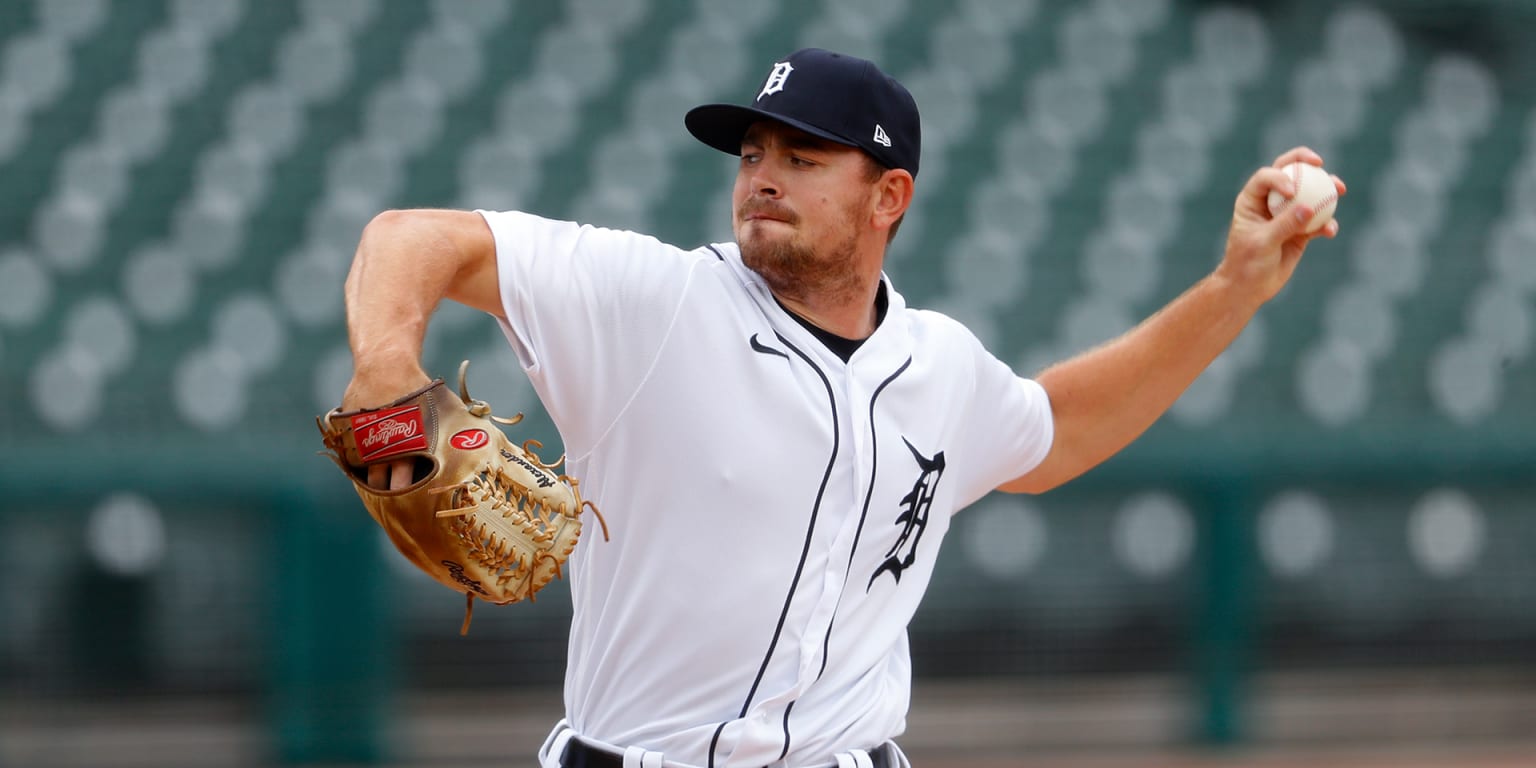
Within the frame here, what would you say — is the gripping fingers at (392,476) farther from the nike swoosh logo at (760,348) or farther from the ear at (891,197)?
the ear at (891,197)

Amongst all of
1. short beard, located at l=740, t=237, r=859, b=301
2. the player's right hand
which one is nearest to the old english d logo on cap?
short beard, located at l=740, t=237, r=859, b=301

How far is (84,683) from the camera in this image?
5.23m

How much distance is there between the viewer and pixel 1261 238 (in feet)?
8.69

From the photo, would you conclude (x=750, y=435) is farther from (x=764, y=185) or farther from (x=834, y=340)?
(x=764, y=185)

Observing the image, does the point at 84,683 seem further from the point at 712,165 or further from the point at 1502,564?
the point at 1502,564

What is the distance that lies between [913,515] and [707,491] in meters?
0.36

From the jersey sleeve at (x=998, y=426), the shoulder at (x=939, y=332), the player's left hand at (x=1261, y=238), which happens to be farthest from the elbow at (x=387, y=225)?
the player's left hand at (x=1261, y=238)

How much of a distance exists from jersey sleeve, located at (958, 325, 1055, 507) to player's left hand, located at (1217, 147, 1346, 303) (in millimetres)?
383

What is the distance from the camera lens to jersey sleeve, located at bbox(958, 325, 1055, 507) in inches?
99.8

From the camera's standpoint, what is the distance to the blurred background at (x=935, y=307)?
5293 millimetres

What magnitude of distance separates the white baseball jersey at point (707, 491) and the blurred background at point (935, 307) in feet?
11.1

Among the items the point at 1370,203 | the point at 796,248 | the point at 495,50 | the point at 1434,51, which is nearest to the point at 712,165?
the point at 495,50

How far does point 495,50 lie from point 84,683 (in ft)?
11.2

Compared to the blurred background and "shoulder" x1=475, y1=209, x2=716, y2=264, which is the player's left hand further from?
the blurred background
